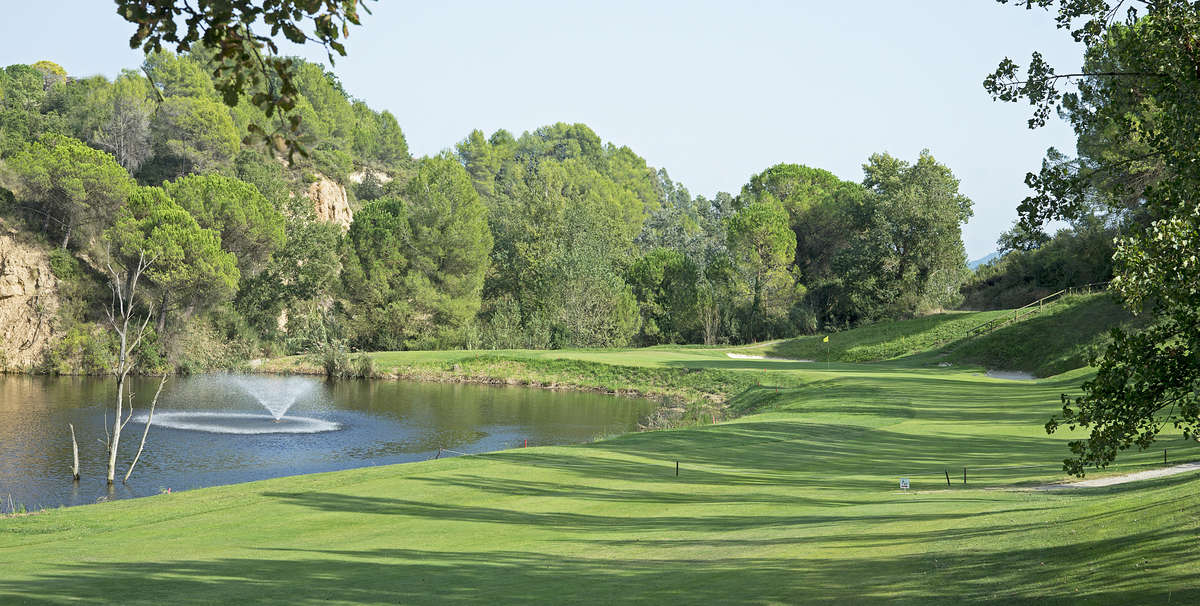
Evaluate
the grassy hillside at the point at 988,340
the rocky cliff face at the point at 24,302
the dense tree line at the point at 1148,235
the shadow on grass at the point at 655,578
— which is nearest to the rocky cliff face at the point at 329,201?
the rocky cliff face at the point at 24,302

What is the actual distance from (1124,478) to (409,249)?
210ft

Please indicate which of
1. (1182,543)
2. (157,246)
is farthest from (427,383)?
(1182,543)

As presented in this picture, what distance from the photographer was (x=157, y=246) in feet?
197

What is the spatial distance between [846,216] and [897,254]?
10449 millimetres

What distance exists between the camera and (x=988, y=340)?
58000 millimetres

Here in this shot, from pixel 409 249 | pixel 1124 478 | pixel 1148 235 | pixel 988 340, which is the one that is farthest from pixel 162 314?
pixel 1148 235

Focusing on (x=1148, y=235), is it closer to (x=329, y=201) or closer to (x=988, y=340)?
(x=988, y=340)

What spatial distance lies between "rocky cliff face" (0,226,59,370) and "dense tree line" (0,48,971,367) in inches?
66.4

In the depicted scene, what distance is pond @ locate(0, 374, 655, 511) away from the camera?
2750 centimetres

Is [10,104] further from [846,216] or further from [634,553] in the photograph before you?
[634,553]

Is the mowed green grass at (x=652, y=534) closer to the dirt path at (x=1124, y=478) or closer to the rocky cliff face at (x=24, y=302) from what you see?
the dirt path at (x=1124, y=478)

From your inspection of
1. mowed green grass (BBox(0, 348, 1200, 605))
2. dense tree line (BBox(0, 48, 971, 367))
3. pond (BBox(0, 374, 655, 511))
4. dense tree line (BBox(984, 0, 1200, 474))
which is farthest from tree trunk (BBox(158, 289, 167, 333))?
dense tree line (BBox(984, 0, 1200, 474))

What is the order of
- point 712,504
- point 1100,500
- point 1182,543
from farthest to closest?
point 712,504 → point 1100,500 → point 1182,543

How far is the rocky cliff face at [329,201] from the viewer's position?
3418 inches
